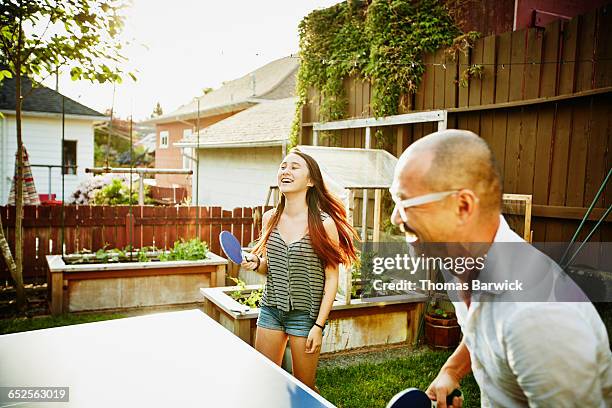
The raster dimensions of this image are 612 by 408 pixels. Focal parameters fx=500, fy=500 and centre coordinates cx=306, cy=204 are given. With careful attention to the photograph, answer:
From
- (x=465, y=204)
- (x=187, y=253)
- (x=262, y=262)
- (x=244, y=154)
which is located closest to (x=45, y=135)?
(x=244, y=154)

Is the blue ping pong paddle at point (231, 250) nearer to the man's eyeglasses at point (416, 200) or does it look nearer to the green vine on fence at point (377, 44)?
the man's eyeglasses at point (416, 200)

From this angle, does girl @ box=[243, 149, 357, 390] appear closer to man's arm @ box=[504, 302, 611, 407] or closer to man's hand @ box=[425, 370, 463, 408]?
man's hand @ box=[425, 370, 463, 408]

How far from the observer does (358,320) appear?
227 inches

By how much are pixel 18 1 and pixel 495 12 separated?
20.4 feet

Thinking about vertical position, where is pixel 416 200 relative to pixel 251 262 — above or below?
above

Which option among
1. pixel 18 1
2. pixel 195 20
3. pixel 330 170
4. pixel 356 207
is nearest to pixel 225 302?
pixel 330 170

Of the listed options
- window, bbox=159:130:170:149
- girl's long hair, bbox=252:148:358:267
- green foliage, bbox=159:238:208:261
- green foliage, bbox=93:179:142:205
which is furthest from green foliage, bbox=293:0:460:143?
window, bbox=159:130:170:149

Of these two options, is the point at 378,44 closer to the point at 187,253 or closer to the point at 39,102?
the point at 187,253

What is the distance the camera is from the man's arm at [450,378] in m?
1.76

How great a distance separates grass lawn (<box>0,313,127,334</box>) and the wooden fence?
17.5 ft

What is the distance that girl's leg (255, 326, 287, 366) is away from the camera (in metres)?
3.35

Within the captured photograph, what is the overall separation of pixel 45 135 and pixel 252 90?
8663 mm

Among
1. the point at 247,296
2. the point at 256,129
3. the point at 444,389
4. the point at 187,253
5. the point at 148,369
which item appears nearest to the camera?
the point at 444,389

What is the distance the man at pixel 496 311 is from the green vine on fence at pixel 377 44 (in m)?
5.58
